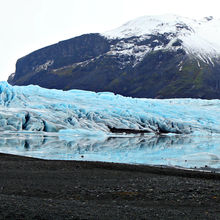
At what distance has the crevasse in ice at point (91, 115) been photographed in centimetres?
4088

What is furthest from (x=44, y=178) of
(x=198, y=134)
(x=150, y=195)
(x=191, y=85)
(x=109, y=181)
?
(x=191, y=85)

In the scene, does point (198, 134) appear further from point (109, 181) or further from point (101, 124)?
point (109, 181)

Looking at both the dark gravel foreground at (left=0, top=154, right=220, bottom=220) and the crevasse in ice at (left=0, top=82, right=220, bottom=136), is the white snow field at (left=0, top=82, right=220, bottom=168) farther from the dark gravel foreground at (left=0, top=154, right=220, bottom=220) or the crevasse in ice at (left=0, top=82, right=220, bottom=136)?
the dark gravel foreground at (left=0, top=154, right=220, bottom=220)

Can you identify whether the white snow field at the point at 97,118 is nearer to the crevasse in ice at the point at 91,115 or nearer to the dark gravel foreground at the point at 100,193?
the crevasse in ice at the point at 91,115

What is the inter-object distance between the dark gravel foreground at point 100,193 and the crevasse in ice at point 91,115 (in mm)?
25508

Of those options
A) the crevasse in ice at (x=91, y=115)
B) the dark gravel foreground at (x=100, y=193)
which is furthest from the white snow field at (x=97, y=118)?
the dark gravel foreground at (x=100, y=193)

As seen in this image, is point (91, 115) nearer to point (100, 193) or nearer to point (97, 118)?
point (97, 118)

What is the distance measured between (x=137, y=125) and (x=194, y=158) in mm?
25529

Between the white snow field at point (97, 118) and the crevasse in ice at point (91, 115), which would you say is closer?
the white snow field at point (97, 118)

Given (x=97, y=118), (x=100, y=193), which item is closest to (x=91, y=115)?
(x=97, y=118)

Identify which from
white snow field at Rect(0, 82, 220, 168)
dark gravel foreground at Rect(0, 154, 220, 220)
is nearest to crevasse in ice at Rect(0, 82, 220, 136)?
white snow field at Rect(0, 82, 220, 168)

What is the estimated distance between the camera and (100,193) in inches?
381

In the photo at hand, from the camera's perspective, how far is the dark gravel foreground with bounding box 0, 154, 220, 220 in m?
7.00

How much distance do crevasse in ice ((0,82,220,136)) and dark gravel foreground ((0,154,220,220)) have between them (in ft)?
83.7
